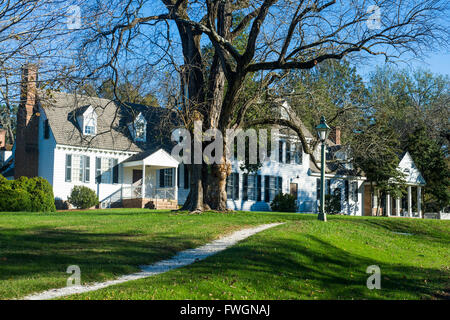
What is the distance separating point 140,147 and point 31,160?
6580 millimetres

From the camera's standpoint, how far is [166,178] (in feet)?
104

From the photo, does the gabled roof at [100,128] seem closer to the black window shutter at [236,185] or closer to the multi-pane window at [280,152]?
the black window shutter at [236,185]

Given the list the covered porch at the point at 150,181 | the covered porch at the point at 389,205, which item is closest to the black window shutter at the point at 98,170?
the covered porch at the point at 150,181

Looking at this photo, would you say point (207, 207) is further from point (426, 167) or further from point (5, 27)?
point (426, 167)

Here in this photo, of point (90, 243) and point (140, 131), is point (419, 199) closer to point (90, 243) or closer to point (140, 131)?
point (140, 131)

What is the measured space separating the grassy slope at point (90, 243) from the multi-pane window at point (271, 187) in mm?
16346

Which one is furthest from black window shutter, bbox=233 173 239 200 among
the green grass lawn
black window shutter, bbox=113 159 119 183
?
the green grass lawn

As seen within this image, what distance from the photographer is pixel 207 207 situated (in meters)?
20.5

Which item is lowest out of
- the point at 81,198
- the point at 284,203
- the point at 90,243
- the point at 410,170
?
the point at 90,243

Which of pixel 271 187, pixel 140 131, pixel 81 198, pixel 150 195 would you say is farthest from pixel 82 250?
pixel 271 187

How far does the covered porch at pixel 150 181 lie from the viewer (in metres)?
29.0

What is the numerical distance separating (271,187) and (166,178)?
26.1 feet

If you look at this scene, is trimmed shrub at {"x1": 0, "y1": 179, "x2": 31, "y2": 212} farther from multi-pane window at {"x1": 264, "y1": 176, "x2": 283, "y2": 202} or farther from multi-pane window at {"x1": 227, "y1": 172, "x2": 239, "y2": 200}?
multi-pane window at {"x1": 264, "y1": 176, "x2": 283, "y2": 202}
